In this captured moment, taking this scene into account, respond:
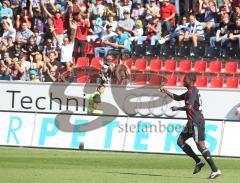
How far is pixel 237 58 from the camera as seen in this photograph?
27703 mm

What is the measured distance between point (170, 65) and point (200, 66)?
104cm

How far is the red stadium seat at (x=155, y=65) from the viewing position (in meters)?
28.2

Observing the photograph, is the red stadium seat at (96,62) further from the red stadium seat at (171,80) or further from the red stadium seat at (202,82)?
the red stadium seat at (202,82)

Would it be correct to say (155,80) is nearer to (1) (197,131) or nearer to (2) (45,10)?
(2) (45,10)

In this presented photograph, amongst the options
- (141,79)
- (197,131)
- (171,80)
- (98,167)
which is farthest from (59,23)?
(197,131)

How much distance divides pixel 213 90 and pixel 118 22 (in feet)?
17.4

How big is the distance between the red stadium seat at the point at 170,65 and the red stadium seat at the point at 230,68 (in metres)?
1.68

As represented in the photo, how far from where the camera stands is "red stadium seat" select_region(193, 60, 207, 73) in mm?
27797

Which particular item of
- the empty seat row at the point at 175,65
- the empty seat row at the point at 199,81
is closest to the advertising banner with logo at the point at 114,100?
the empty seat row at the point at 199,81

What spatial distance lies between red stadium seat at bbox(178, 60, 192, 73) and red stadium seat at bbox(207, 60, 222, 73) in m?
0.69

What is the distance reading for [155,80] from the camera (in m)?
27.5

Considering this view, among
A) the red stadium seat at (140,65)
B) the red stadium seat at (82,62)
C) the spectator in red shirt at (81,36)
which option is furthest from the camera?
the spectator in red shirt at (81,36)

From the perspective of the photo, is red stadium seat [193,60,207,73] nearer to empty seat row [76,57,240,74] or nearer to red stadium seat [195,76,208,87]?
empty seat row [76,57,240,74]

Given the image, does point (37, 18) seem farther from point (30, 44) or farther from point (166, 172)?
point (166, 172)
